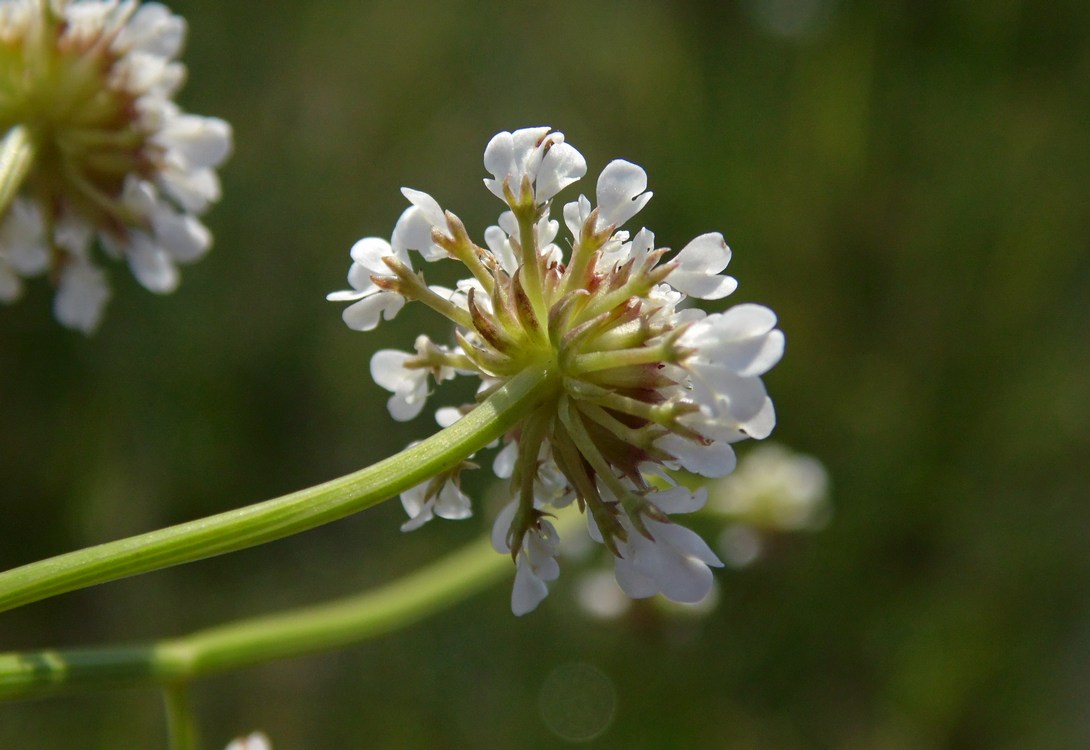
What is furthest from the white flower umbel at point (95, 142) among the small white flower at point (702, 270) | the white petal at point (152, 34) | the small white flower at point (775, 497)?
the small white flower at point (775, 497)

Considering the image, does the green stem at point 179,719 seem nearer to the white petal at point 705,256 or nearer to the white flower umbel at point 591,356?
the white flower umbel at point 591,356

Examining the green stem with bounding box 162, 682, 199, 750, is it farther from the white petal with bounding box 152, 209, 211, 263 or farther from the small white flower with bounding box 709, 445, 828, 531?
the small white flower with bounding box 709, 445, 828, 531

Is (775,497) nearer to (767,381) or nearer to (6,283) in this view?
(767,381)

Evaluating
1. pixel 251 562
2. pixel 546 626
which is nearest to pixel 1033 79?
pixel 546 626

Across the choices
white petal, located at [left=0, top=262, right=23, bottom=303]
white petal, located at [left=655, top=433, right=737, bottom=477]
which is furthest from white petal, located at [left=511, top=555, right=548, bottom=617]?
white petal, located at [left=0, top=262, right=23, bottom=303]

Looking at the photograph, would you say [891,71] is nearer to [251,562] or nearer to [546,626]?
[546,626]
